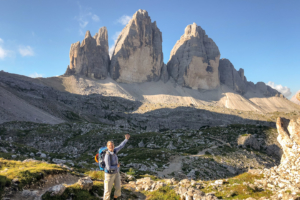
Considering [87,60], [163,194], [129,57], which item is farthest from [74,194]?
[129,57]

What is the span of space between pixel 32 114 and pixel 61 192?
68668 mm

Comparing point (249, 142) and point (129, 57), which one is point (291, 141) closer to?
point (249, 142)

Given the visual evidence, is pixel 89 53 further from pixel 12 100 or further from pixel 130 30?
pixel 12 100

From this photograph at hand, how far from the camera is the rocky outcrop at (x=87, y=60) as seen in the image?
555 ft

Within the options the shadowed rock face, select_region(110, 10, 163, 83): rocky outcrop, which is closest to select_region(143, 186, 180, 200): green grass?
the shadowed rock face

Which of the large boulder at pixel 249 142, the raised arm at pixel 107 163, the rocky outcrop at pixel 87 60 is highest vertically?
the rocky outcrop at pixel 87 60

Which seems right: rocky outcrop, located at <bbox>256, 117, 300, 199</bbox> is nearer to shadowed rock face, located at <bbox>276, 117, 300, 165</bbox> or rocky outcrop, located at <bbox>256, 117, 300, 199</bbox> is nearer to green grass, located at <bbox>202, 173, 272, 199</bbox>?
shadowed rock face, located at <bbox>276, 117, 300, 165</bbox>

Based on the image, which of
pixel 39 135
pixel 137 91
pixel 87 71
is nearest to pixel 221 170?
pixel 39 135

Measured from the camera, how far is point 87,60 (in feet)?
559

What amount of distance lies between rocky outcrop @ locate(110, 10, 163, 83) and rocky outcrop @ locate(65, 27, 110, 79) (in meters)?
13.4

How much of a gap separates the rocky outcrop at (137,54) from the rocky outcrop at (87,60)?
1340 centimetres

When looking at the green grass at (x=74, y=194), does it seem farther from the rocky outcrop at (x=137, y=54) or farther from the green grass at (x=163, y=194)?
the rocky outcrop at (x=137, y=54)

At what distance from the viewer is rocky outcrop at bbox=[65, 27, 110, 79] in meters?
169

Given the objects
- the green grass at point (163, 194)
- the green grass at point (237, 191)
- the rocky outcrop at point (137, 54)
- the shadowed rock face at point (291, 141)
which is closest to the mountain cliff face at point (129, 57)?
the rocky outcrop at point (137, 54)
